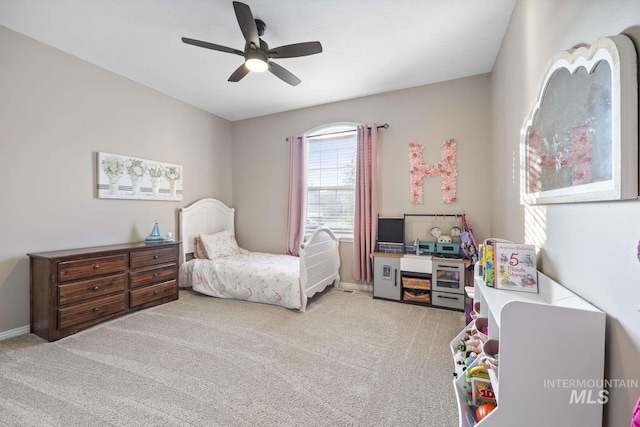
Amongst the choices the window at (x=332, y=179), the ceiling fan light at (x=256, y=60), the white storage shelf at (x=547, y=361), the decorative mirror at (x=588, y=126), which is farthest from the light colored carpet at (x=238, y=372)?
the ceiling fan light at (x=256, y=60)

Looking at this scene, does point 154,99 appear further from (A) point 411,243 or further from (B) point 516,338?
(B) point 516,338

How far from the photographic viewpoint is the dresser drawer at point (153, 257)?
2783 mm

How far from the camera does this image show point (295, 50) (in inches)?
82.0

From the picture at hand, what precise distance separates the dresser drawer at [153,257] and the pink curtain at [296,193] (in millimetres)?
1555

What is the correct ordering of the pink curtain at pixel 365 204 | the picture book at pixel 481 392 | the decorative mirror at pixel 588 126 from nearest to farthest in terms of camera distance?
the decorative mirror at pixel 588 126
the picture book at pixel 481 392
the pink curtain at pixel 365 204

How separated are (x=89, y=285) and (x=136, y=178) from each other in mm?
1338

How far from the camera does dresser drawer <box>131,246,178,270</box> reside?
2.78 m

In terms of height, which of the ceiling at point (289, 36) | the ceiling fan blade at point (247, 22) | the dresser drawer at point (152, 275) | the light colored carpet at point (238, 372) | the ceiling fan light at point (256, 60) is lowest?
the light colored carpet at point (238, 372)

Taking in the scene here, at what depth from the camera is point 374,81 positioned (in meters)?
3.15

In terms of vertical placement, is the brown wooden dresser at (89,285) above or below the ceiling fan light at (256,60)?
below

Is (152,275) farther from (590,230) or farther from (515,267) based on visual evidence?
(590,230)

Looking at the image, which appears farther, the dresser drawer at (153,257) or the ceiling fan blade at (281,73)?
the dresser drawer at (153,257)

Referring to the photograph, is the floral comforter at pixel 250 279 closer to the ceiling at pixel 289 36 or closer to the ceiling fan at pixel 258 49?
the ceiling fan at pixel 258 49

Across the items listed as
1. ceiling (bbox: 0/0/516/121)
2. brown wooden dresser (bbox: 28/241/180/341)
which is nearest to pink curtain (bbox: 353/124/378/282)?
ceiling (bbox: 0/0/516/121)
